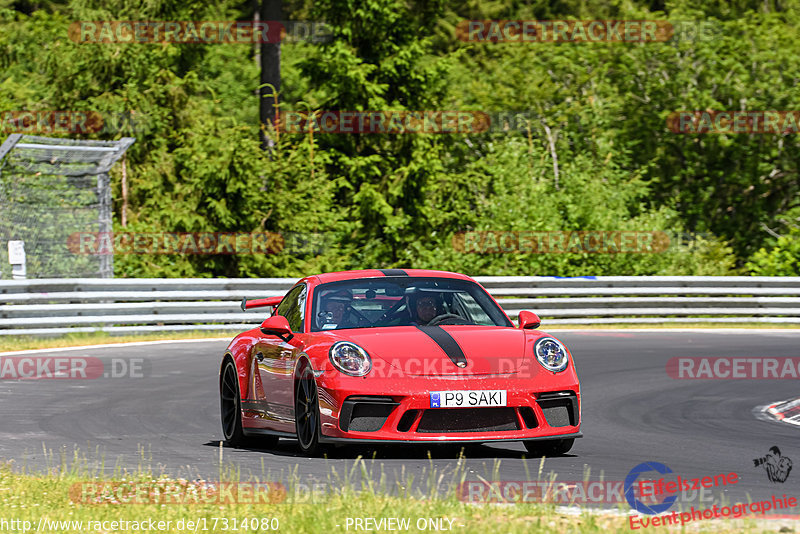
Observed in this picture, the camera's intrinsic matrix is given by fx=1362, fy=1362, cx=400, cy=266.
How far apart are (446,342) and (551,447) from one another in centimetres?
105

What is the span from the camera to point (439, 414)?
29.0 ft

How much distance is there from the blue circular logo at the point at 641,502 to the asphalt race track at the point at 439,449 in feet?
0.31

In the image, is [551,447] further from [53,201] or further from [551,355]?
[53,201]

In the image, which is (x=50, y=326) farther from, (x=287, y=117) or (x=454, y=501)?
(x=454, y=501)

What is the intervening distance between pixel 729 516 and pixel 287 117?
24616 mm

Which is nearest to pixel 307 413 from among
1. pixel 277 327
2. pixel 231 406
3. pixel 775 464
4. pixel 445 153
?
pixel 277 327

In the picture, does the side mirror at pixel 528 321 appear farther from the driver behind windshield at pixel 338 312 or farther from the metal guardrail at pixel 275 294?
the metal guardrail at pixel 275 294

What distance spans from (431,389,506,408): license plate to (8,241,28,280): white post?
1385 cm

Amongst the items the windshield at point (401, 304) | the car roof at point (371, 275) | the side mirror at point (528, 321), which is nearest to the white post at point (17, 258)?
the car roof at point (371, 275)

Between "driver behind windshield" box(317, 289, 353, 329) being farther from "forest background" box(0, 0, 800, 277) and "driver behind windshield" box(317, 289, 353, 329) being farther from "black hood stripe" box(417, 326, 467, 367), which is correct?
"forest background" box(0, 0, 800, 277)

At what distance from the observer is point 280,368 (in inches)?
388

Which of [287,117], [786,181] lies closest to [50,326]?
[287,117]

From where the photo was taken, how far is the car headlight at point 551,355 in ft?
30.2

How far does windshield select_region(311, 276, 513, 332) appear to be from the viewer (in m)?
9.97
